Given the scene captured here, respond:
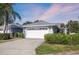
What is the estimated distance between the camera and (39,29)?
9.32 metres

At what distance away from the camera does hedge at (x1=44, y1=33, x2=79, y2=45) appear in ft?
30.3

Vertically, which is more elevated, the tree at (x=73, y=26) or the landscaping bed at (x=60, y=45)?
the tree at (x=73, y=26)

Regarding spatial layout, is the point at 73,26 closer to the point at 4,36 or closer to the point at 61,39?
the point at 61,39

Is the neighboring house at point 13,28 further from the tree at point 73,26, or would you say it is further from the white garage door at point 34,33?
the tree at point 73,26

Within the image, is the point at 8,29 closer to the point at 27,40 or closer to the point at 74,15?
the point at 27,40

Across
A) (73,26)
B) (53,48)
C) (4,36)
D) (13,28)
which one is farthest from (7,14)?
(73,26)

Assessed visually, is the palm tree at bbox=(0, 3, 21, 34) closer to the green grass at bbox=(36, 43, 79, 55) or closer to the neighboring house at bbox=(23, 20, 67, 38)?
the neighboring house at bbox=(23, 20, 67, 38)

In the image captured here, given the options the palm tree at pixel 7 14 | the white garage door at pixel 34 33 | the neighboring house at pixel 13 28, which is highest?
the palm tree at pixel 7 14

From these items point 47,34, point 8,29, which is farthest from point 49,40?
point 8,29

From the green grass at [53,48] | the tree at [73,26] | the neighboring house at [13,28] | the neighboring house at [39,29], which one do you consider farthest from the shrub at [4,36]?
the tree at [73,26]

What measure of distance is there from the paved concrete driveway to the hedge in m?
0.13

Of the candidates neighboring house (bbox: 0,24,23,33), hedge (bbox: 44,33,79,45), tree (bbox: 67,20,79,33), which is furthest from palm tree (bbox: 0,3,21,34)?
tree (bbox: 67,20,79,33)

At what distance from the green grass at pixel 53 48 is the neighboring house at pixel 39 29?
0.19 meters

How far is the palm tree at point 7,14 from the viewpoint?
925 cm
